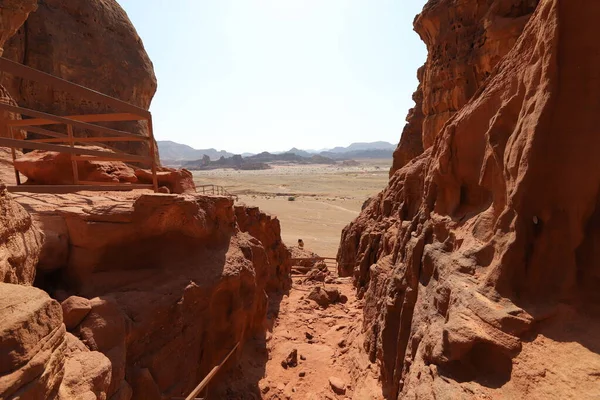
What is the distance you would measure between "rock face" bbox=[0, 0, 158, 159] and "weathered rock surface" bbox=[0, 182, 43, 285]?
53.8ft

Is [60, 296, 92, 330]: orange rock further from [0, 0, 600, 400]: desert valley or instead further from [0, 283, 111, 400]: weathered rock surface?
[0, 283, 111, 400]: weathered rock surface

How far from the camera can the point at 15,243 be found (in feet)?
10.1

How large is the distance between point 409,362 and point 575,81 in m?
4.26

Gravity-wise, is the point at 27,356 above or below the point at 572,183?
below

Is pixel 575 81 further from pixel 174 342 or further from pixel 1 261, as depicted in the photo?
pixel 174 342

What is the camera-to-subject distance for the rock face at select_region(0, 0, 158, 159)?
16203 millimetres

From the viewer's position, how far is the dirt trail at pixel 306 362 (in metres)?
6.56

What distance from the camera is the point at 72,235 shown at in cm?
479

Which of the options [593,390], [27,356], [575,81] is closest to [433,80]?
[575,81]

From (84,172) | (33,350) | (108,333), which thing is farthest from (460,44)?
(33,350)

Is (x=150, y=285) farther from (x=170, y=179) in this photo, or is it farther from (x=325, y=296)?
(x=325, y=296)

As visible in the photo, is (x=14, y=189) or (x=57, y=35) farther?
(x=57, y=35)

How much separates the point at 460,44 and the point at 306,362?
12353 millimetres

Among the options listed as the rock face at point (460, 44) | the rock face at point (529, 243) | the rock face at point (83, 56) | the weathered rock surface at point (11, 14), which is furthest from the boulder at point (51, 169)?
the rock face at point (460, 44)
